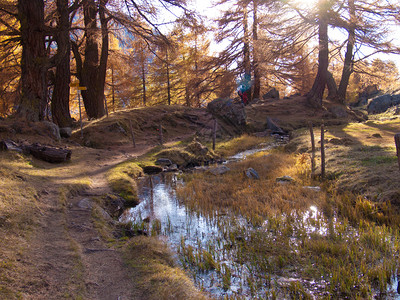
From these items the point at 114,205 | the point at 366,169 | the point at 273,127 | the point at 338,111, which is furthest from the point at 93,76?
the point at 338,111

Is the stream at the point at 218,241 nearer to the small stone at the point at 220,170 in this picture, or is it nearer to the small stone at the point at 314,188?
the small stone at the point at 314,188

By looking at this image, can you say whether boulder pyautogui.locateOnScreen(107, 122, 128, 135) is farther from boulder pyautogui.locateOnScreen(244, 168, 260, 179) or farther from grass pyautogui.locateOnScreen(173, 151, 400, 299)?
grass pyautogui.locateOnScreen(173, 151, 400, 299)

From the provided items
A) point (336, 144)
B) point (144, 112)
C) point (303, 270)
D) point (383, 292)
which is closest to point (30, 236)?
point (303, 270)

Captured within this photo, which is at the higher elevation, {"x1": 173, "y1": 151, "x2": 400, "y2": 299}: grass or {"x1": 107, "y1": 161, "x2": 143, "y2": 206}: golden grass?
{"x1": 107, "y1": 161, "x2": 143, "y2": 206}: golden grass

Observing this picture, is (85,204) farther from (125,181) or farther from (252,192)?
(252,192)

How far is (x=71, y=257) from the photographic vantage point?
3.85 metres

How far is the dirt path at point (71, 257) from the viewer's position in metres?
3.21

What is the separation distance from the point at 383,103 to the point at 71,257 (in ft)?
102

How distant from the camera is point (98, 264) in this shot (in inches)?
153

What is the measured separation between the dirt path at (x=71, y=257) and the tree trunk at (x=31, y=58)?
6729mm

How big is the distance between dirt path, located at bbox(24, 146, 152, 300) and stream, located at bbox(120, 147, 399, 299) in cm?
96

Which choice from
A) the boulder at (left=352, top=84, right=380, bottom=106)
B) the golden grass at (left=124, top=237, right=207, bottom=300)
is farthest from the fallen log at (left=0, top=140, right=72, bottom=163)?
the boulder at (left=352, top=84, right=380, bottom=106)

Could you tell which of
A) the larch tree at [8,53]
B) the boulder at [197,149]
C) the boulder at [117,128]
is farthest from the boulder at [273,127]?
the larch tree at [8,53]

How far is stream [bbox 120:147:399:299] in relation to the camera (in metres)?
3.71
